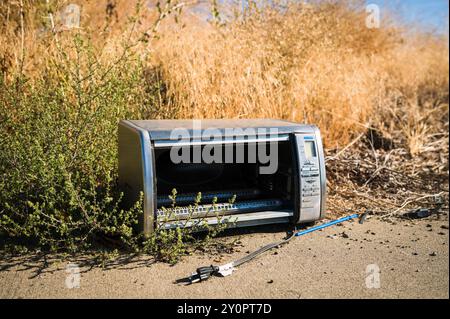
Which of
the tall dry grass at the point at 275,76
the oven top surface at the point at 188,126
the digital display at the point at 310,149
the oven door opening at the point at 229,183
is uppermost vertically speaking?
the tall dry grass at the point at 275,76

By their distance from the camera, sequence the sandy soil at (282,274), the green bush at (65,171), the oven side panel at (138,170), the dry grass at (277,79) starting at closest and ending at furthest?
1. the sandy soil at (282,274)
2. the oven side panel at (138,170)
3. the green bush at (65,171)
4. the dry grass at (277,79)

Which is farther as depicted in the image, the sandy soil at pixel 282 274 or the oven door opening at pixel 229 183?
the oven door opening at pixel 229 183

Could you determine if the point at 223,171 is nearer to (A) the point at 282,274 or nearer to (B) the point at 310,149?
(B) the point at 310,149

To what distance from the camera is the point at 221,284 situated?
2.40 metres

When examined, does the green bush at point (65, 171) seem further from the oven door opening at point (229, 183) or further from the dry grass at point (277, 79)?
the dry grass at point (277, 79)

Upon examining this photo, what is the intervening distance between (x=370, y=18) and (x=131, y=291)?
8.31 m

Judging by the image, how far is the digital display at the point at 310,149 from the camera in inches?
119

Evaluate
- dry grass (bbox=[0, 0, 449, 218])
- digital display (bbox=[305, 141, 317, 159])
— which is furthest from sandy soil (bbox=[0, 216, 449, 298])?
dry grass (bbox=[0, 0, 449, 218])

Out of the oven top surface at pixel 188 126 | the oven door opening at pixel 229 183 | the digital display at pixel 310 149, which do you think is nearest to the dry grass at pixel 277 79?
the oven door opening at pixel 229 183

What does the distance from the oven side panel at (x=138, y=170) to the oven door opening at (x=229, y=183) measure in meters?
0.24

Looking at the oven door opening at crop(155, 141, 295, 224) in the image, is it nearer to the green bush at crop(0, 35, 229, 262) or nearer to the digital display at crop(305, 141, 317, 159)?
the digital display at crop(305, 141, 317, 159)

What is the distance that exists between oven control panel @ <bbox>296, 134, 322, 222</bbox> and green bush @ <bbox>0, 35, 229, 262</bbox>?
84 cm

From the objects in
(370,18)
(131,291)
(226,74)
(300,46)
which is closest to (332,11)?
(370,18)

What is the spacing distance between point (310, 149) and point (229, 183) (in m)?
0.80
